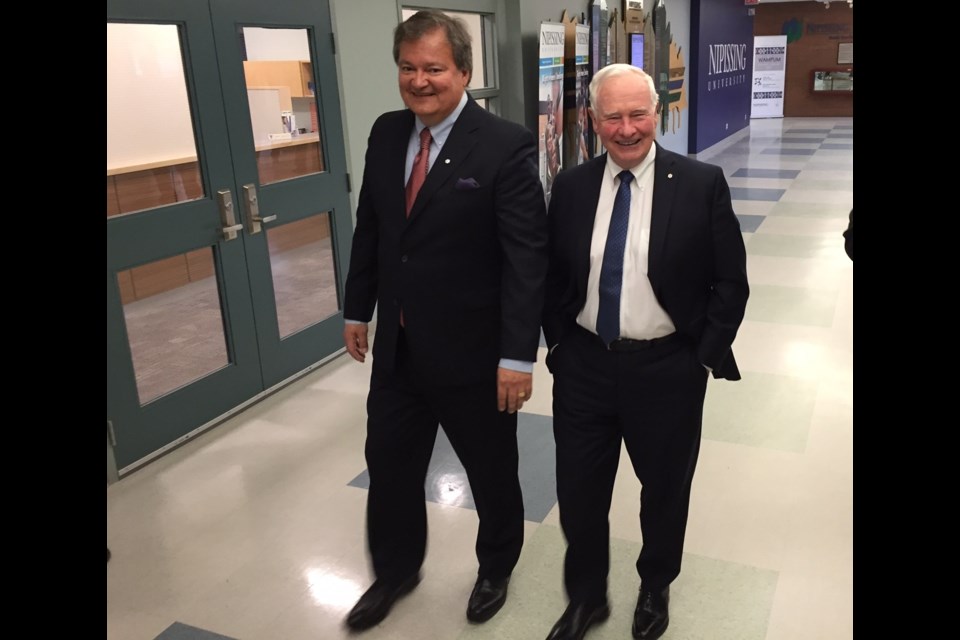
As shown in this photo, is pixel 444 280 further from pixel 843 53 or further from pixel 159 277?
pixel 843 53

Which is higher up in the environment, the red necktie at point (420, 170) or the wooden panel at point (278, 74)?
the wooden panel at point (278, 74)

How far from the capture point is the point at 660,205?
6.32 feet

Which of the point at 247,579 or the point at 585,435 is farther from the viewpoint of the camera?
the point at 247,579

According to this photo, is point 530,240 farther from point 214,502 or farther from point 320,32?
point 320,32

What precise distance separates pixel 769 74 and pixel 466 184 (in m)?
20.4

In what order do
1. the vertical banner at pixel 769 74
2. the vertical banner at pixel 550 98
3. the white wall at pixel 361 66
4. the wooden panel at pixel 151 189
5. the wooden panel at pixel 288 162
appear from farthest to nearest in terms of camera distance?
the vertical banner at pixel 769 74 → the vertical banner at pixel 550 98 → the white wall at pixel 361 66 → the wooden panel at pixel 288 162 → the wooden panel at pixel 151 189

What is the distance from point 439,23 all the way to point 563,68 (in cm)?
550

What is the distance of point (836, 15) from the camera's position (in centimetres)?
1919

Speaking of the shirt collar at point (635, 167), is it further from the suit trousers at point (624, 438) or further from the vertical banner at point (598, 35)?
the vertical banner at point (598, 35)

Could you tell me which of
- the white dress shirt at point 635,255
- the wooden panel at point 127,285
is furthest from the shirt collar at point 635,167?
the wooden panel at point 127,285

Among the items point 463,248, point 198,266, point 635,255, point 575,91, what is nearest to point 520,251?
point 463,248

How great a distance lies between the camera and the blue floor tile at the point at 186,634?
8.00 ft

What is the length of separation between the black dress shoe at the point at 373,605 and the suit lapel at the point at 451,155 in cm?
122
